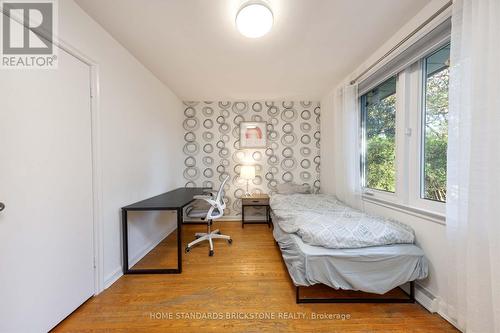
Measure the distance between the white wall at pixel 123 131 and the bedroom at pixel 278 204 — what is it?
0.07 ft

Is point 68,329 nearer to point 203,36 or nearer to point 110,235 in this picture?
point 110,235

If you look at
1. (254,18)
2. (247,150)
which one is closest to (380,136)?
(254,18)

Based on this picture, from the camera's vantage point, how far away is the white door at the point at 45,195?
1114 mm

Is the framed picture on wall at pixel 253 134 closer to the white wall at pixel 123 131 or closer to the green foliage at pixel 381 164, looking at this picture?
the white wall at pixel 123 131

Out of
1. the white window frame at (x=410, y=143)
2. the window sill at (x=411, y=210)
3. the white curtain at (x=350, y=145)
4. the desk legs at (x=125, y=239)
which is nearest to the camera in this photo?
the window sill at (x=411, y=210)

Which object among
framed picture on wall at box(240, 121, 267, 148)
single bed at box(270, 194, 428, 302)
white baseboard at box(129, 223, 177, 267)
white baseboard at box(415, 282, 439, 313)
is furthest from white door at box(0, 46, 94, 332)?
white baseboard at box(415, 282, 439, 313)

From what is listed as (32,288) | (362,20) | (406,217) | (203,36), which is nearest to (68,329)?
(32,288)

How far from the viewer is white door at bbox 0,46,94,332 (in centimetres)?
111

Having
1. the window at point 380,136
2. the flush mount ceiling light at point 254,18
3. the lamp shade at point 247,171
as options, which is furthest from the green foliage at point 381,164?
the lamp shade at point 247,171

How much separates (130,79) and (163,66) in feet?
1.52

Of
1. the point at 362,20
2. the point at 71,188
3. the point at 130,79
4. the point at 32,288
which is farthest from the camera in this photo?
the point at 130,79

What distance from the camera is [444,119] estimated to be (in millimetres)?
1574
